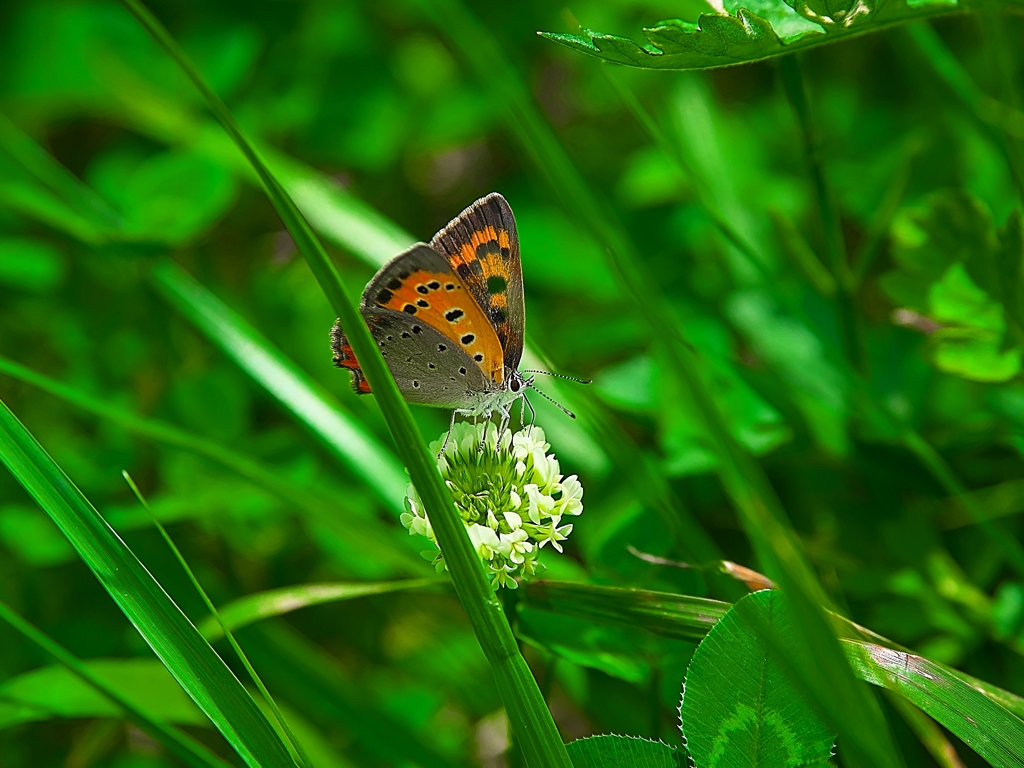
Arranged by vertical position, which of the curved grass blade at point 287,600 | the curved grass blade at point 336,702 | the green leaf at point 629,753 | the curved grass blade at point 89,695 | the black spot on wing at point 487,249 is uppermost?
the black spot on wing at point 487,249

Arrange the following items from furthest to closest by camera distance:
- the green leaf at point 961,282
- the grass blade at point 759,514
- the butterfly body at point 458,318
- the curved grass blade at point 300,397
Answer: the curved grass blade at point 300,397
the green leaf at point 961,282
the butterfly body at point 458,318
the grass blade at point 759,514

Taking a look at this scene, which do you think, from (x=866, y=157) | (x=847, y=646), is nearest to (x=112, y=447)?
(x=847, y=646)

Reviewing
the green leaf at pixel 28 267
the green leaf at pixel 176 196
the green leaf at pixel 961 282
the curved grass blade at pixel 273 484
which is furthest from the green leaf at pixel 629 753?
the green leaf at pixel 28 267

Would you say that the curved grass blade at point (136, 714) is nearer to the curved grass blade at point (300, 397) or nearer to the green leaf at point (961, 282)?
the curved grass blade at point (300, 397)

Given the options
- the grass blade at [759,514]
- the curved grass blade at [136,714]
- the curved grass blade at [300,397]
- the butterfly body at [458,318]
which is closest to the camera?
the grass blade at [759,514]

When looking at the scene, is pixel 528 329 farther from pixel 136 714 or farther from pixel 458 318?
pixel 136 714

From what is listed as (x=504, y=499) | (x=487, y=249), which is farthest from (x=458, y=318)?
(x=504, y=499)
